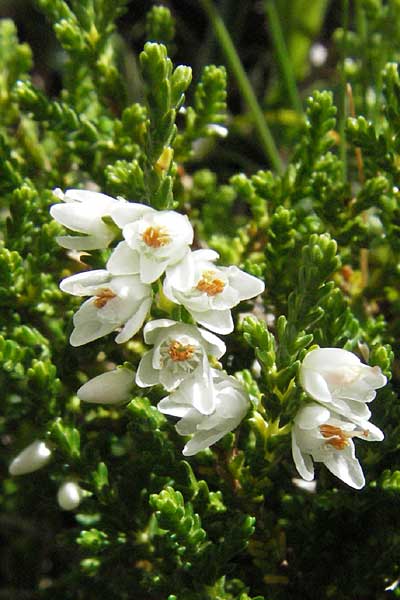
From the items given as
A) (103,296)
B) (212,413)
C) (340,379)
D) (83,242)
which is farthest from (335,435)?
(83,242)

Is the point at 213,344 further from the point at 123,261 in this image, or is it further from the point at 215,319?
the point at 123,261

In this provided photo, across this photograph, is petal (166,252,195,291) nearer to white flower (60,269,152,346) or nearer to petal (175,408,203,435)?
white flower (60,269,152,346)

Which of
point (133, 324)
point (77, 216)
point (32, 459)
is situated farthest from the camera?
point (32, 459)

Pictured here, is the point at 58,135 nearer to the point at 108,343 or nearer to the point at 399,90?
the point at 108,343

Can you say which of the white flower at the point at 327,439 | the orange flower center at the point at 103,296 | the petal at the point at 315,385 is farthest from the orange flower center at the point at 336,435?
the orange flower center at the point at 103,296

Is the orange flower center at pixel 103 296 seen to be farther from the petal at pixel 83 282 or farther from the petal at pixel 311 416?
the petal at pixel 311 416

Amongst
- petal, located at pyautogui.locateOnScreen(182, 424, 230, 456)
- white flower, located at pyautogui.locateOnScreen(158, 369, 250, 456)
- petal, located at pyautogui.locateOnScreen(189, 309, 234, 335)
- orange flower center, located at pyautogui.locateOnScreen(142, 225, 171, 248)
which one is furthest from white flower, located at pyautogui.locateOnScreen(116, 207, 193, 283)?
petal, located at pyautogui.locateOnScreen(182, 424, 230, 456)

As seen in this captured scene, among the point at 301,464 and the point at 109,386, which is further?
the point at 109,386

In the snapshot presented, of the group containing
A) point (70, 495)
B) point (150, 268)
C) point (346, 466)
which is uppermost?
point (150, 268)

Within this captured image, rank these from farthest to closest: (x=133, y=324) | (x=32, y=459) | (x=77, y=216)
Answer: (x=32, y=459)
(x=77, y=216)
(x=133, y=324)
